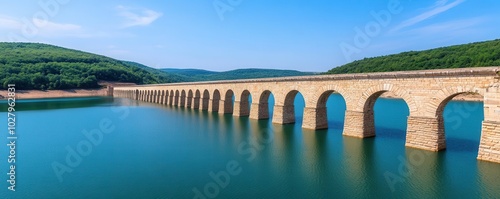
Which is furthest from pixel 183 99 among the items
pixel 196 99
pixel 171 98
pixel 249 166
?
pixel 249 166

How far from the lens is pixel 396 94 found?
15430 millimetres

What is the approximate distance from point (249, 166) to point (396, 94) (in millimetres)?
7880

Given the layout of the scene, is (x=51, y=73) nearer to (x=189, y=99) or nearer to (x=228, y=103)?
(x=189, y=99)

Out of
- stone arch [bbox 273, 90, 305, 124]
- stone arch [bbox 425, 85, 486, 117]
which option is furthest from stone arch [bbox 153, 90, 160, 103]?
stone arch [bbox 425, 85, 486, 117]

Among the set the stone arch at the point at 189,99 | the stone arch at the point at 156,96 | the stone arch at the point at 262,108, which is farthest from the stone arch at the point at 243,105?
the stone arch at the point at 156,96

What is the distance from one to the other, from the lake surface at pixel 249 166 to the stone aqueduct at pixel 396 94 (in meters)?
0.76

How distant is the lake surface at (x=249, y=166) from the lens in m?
10.3

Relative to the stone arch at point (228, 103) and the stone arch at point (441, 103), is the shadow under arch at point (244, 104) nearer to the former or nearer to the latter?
the stone arch at point (228, 103)

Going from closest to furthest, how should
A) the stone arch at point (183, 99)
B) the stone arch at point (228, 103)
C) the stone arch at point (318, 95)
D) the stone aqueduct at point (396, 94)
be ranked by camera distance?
1. the stone aqueduct at point (396, 94)
2. the stone arch at point (318, 95)
3. the stone arch at point (228, 103)
4. the stone arch at point (183, 99)

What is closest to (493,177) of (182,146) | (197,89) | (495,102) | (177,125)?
(495,102)

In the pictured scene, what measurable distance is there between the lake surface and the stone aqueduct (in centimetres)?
76

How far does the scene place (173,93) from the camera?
46.9 meters

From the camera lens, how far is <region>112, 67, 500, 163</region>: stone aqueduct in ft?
39.4

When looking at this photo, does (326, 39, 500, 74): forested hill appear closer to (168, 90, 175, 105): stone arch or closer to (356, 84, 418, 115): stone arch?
(356, 84, 418, 115): stone arch
